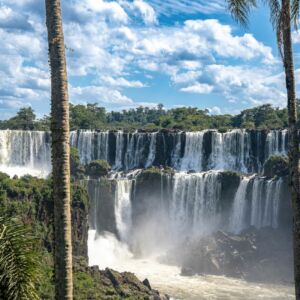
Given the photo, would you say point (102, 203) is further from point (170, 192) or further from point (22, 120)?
point (22, 120)

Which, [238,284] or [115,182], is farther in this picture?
[115,182]

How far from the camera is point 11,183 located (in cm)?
3772

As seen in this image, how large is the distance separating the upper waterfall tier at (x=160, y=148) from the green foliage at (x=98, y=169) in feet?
11.8

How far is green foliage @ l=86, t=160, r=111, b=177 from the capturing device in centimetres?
5262

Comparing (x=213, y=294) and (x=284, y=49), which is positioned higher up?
(x=284, y=49)

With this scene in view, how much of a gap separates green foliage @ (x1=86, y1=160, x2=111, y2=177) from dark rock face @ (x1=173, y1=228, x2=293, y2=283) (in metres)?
14.1

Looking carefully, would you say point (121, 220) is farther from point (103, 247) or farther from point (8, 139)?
point (8, 139)

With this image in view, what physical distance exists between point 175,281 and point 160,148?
2113 centimetres

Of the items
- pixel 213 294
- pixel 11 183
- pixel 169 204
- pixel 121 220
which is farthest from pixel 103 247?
pixel 213 294

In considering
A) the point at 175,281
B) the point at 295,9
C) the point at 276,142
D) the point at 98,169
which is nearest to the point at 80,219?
the point at 175,281

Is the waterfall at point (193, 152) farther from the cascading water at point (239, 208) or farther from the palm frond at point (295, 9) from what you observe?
the palm frond at point (295, 9)

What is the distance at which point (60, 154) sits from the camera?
18.0 feet

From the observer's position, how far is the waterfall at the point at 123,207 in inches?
1865

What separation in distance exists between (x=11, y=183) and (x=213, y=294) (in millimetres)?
16045
